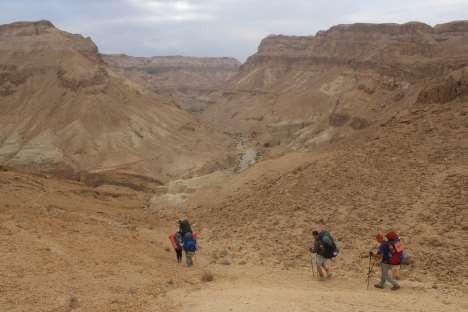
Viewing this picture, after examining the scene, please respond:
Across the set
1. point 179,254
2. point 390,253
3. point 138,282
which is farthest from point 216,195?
point 390,253

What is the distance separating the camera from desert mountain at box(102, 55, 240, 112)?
117m

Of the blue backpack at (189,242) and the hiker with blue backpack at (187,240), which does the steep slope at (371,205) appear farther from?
the blue backpack at (189,242)

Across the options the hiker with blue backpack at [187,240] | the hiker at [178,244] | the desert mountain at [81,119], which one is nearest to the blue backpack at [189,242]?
the hiker with blue backpack at [187,240]

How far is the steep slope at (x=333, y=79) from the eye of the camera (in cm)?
4194

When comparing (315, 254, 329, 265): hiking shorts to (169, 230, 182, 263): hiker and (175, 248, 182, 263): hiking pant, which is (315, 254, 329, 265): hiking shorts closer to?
(169, 230, 182, 263): hiker

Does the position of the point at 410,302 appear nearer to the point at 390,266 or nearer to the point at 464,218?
the point at 390,266

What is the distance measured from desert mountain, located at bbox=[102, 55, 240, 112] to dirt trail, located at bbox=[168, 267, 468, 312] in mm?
99459

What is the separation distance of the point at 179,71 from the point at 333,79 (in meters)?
82.8

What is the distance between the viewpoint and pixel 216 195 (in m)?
23.8

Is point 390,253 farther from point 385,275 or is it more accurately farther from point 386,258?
point 385,275

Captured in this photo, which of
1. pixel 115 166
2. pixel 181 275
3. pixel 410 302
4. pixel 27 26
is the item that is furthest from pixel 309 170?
pixel 27 26

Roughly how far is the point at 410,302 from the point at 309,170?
10405mm

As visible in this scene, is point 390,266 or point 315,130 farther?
point 315,130

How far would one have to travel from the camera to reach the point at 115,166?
1494 inches
